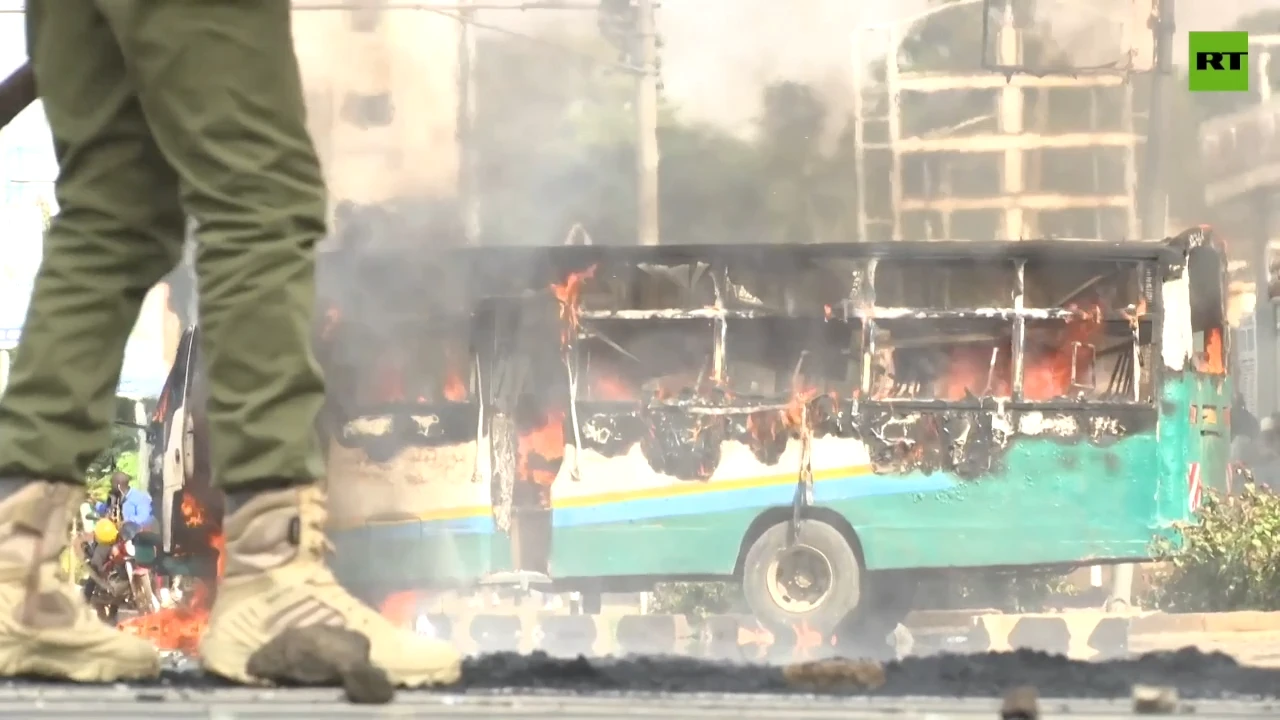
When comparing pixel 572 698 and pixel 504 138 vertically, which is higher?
pixel 504 138

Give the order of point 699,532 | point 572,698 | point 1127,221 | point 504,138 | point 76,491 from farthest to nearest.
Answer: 1. point 699,532
2. point 1127,221
3. point 504,138
4. point 76,491
5. point 572,698

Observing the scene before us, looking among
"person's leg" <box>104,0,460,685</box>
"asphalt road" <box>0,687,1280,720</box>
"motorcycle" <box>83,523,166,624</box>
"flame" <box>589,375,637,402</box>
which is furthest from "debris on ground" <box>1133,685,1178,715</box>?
"motorcycle" <box>83,523,166,624</box>

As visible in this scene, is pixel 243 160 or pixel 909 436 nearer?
pixel 243 160

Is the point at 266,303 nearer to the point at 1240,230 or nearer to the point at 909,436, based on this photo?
the point at 909,436

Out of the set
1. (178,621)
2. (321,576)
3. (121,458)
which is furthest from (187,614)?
(321,576)

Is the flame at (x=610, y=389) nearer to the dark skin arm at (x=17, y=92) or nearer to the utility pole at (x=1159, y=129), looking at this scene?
the utility pole at (x=1159, y=129)

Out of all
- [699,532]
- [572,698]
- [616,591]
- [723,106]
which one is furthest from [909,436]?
[572,698]
